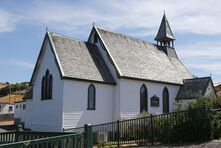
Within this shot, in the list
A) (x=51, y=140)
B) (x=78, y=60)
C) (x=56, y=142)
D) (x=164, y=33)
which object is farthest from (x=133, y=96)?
(x=51, y=140)

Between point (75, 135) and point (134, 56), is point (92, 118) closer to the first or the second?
point (134, 56)

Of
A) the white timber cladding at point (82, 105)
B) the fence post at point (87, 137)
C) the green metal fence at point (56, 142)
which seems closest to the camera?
the green metal fence at point (56, 142)

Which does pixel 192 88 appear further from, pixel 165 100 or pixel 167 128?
pixel 167 128

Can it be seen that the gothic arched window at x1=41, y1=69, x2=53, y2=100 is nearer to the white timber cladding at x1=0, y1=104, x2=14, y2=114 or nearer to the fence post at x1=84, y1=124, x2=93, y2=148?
the fence post at x1=84, y1=124, x2=93, y2=148

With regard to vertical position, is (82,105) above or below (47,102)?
below

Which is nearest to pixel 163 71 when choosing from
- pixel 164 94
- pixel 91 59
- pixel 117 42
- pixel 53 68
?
pixel 164 94

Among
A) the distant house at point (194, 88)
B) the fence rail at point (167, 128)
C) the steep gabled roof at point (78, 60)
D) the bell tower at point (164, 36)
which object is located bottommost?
the fence rail at point (167, 128)

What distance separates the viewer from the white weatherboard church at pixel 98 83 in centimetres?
2723

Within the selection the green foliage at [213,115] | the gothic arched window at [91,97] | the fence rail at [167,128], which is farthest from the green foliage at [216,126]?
the gothic arched window at [91,97]

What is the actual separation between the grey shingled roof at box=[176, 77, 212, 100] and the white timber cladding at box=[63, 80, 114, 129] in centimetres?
913

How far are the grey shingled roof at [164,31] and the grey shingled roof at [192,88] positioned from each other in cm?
784

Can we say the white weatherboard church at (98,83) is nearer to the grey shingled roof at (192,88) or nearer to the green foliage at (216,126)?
the grey shingled roof at (192,88)

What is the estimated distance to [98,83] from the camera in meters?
29.0

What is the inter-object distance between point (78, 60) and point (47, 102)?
433 cm
